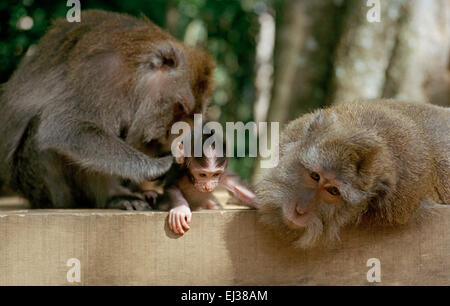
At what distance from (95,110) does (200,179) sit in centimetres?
112

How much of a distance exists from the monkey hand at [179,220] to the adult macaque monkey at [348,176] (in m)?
0.43

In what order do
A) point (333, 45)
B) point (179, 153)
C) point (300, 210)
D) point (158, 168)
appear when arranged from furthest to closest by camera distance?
point (333, 45) < point (158, 168) < point (179, 153) < point (300, 210)

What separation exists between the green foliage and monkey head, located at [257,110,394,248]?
2.76m

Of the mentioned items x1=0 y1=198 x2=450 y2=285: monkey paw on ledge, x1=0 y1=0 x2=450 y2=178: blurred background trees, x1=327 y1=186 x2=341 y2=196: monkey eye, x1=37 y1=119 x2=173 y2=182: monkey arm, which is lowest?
x1=0 y1=198 x2=450 y2=285: monkey paw on ledge

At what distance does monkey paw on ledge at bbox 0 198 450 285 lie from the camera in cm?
316

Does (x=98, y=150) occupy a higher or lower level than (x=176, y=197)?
higher

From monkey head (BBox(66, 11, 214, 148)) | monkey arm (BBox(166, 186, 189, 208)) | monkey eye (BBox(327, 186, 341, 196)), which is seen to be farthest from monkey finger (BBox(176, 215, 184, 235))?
monkey head (BBox(66, 11, 214, 148))

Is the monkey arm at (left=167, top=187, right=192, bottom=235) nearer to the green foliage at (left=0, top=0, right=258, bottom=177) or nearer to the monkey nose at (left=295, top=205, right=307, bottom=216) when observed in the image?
the monkey nose at (left=295, top=205, right=307, bottom=216)

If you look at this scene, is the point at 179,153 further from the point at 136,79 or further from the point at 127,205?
the point at 136,79

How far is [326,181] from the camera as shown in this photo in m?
2.96

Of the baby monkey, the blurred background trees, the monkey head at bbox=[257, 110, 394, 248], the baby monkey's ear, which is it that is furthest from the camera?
the blurred background trees

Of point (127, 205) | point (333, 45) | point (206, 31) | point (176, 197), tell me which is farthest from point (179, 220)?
point (206, 31)

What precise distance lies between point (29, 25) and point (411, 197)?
461 cm

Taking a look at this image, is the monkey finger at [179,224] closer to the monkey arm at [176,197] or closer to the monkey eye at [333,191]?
the monkey arm at [176,197]
